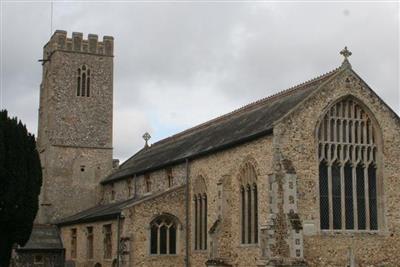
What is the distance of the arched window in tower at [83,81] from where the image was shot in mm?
48500

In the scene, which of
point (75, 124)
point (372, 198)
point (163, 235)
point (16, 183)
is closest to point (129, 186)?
point (75, 124)

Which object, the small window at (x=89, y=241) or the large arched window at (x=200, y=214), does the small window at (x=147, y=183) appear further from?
the large arched window at (x=200, y=214)

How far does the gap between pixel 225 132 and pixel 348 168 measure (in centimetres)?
791

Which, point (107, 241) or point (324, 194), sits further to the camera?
point (107, 241)

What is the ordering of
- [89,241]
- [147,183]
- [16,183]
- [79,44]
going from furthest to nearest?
[79,44]
[89,241]
[147,183]
[16,183]

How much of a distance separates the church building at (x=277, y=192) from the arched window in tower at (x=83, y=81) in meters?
11.4

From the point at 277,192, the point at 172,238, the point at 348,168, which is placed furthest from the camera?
the point at 172,238

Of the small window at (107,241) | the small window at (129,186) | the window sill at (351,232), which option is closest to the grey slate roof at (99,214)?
the small window at (107,241)

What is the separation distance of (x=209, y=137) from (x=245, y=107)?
3.09 meters

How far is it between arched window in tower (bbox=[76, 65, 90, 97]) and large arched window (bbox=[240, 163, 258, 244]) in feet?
73.7

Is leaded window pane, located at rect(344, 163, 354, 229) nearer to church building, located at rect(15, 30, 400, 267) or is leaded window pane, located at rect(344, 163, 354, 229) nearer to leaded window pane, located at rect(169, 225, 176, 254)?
church building, located at rect(15, 30, 400, 267)

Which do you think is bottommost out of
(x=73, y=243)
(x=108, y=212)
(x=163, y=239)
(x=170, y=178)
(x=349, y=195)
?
(x=73, y=243)

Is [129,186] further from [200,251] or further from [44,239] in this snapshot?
[200,251]

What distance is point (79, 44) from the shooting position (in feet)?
161
